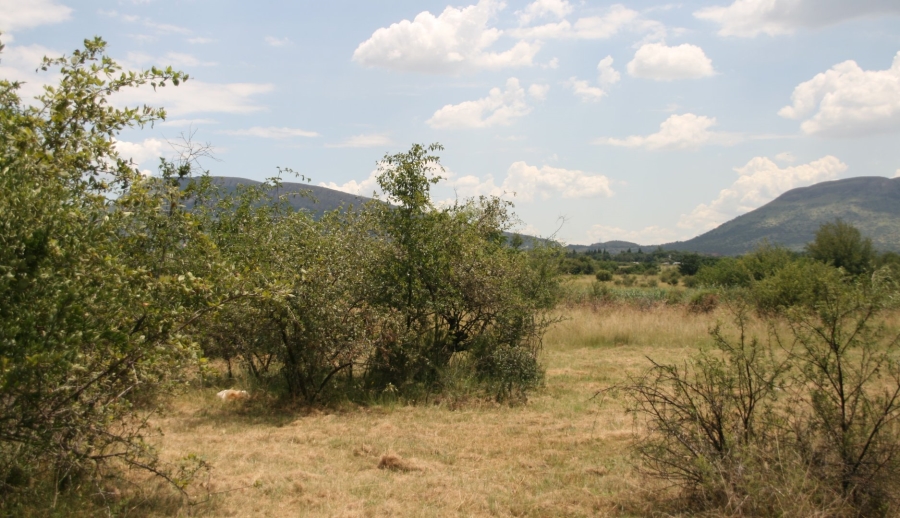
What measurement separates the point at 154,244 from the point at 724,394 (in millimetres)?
6245

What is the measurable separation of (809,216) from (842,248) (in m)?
140

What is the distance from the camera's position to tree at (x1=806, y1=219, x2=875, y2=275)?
26.8 m

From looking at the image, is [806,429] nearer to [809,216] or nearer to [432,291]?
[432,291]

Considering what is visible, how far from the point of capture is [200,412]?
8.63 meters

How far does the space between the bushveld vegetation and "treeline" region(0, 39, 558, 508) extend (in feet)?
0.09

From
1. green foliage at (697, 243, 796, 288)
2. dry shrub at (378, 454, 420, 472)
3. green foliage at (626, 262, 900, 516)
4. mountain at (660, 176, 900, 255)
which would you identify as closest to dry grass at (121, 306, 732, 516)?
dry shrub at (378, 454, 420, 472)

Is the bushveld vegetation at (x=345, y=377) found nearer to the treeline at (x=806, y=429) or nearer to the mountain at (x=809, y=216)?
the treeline at (x=806, y=429)

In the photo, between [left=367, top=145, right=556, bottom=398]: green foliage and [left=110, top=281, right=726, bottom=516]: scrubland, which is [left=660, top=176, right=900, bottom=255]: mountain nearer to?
[left=367, top=145, right=556, bottom=398]: green foliage

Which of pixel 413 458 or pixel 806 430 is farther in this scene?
pixel 413 458

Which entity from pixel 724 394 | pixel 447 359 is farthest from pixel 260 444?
pixel 724 394

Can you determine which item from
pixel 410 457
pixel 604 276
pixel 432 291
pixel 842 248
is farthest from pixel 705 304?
pixel 604 276

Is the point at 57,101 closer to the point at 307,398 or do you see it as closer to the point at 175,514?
the point at 175,514

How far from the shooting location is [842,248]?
27.5m

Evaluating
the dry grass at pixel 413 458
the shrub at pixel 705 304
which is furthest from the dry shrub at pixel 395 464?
the shrub at pixel 705 304
